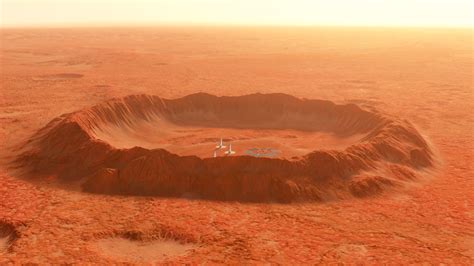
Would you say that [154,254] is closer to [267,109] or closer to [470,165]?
[470,165]

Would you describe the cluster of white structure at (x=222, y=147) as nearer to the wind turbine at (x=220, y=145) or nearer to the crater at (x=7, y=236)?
the wind turbine at (x=220, y=145)

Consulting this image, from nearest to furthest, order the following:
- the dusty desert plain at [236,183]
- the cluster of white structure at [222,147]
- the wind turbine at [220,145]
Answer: the dusty desert plain at [236,183]
the cluster of white structure at [222,147]
the wind turbine at [220,145]

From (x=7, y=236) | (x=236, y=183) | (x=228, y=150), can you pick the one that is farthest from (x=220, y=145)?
(x=7, y=236)

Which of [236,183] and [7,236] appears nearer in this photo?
[7,236]

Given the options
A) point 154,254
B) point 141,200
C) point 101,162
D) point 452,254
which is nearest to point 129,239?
point 154,254

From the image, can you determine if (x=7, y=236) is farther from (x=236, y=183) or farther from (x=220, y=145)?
(x=220, y=145)

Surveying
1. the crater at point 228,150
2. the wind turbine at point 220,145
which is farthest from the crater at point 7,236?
the wind turbine at point 220,145
